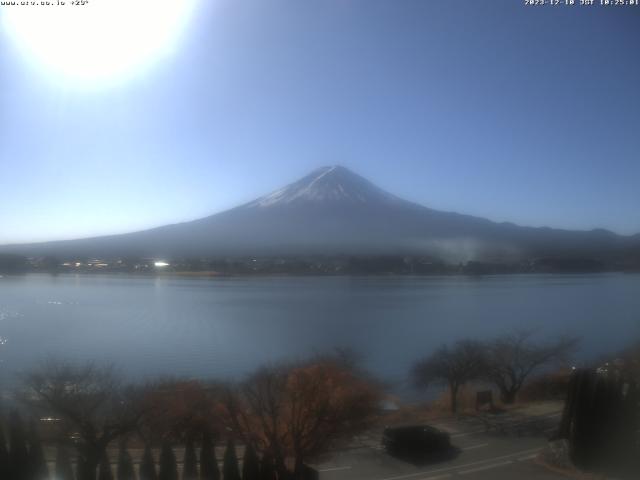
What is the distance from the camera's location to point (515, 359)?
371cm

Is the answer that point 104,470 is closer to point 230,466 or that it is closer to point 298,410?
point 230,466

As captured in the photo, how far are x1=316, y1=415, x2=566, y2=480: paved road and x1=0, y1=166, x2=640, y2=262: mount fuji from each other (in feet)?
7.02

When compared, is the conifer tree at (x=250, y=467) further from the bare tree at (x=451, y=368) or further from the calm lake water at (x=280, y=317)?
the bare tree at (x=451, y=368)

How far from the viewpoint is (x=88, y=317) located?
159 inches

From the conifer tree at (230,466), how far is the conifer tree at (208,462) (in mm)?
50

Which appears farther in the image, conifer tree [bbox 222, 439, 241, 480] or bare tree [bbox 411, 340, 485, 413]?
bare tree [bbox 411, 340, 485, 413]

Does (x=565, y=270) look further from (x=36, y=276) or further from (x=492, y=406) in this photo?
(x=36, y=276)

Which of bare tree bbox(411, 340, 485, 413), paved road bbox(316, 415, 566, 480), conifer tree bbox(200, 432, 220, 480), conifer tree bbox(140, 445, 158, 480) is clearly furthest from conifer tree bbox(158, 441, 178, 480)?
bare tree bbox(411, 340, 485, 413)

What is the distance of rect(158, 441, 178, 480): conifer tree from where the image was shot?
2.82 meters

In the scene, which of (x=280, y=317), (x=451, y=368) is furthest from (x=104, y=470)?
(x=451, y=368)

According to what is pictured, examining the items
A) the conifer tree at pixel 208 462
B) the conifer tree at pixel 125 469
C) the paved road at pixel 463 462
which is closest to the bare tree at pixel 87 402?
the conifer tree at pixel 125 469

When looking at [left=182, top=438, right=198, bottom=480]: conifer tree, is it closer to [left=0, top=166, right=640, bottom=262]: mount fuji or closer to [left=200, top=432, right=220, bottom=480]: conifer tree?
[left=200, top=432, right=220, bottom=480]: conifer tree

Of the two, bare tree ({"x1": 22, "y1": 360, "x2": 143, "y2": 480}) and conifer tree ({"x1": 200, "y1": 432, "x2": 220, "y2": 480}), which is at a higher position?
bare tree ({"x1": 22, "y1": 360, "x2": 143, "y2": 480})

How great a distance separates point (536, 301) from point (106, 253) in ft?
15.5
